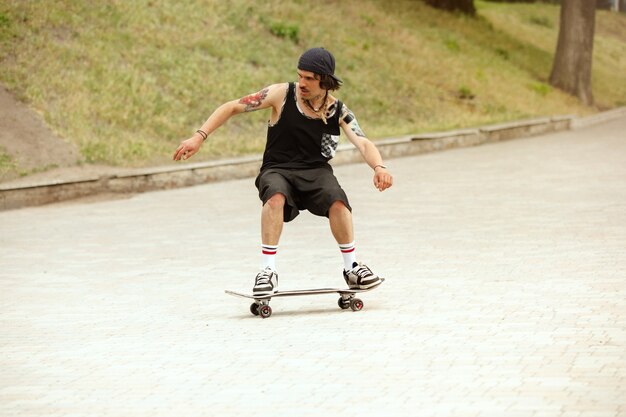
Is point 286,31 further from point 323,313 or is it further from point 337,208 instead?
point 323,313

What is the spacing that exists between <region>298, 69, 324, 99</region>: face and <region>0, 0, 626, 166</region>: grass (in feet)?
33.6

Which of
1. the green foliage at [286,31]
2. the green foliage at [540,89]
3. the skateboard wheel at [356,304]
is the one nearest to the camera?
the skateboard wheel at [356,304]

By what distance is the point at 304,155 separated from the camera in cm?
906

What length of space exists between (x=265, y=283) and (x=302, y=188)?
0.67 meters

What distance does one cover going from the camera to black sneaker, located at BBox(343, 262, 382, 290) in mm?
8797

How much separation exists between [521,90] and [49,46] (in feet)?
41.0

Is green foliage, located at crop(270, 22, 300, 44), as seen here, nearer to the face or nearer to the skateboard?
the face

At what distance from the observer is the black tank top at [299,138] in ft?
29.5

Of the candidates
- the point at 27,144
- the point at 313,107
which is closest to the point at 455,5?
the point at 27,144

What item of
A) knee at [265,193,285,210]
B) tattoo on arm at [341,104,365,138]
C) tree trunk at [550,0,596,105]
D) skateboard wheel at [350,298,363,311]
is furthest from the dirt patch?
tree trunk at [550,0,596,105]

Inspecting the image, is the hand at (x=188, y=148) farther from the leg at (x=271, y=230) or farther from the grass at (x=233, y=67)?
the grass at (x=233, y=67)

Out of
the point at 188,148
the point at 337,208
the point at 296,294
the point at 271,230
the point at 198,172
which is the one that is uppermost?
the point at 198,172

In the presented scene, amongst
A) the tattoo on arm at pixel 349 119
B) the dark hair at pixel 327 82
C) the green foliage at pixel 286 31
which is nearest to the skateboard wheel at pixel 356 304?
the tattoo on arm at pixel 349 119

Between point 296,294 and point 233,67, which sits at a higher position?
point 233,67
